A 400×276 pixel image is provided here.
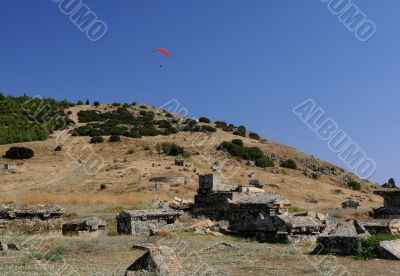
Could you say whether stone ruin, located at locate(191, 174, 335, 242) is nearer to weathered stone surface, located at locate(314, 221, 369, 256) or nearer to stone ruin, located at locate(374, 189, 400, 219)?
weathered stone surface, located at locate(314, 221, 369, 256)

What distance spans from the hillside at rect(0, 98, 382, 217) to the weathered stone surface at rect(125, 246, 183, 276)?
17.2 m

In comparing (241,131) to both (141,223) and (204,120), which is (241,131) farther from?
(141,223)

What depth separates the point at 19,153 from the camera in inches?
2010

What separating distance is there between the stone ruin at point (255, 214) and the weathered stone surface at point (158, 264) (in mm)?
6732

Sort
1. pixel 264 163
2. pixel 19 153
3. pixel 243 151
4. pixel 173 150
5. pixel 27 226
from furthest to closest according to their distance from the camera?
pixel 243 151 → pixel 264 163 → pixel 173 150 → pixel 19 153 → pixel 27 226

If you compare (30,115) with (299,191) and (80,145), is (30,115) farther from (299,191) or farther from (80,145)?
(299,191)

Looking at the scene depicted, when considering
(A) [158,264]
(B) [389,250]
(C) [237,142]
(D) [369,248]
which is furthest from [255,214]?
(C) [237,142]

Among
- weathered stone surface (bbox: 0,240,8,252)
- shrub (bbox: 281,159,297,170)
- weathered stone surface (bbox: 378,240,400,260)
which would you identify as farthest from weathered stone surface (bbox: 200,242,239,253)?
shrub (bbox: 281,159,297,170)

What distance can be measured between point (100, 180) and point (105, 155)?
1275cm

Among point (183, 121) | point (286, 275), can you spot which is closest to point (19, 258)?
point (286, 275)

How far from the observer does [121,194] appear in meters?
34.7

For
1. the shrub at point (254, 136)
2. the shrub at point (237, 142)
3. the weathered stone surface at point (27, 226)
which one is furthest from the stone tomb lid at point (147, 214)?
the shrub at point (254, 136)

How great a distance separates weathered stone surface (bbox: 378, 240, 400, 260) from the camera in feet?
33.5

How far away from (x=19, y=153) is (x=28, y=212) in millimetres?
38411
